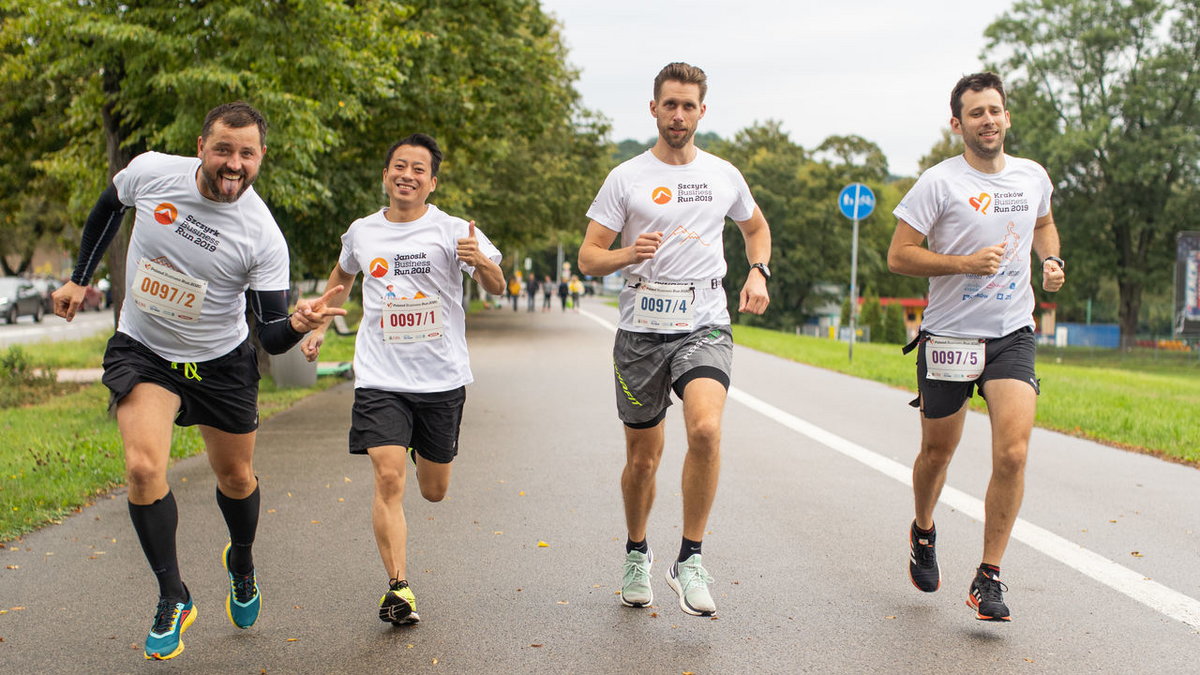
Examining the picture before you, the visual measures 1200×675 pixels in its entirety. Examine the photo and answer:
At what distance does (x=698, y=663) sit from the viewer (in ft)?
13.7

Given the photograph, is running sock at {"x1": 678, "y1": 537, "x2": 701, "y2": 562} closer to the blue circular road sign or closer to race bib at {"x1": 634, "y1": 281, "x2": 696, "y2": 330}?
race bib at {"x1": 634, "y1": 281, "x2": 696, "y2": 330}

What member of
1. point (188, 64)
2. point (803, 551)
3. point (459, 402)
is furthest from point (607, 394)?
point (459, 402)

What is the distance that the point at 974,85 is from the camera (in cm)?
496

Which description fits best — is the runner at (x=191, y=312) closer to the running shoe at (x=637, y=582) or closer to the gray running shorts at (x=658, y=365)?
the gray running shorts at (x=658, y=365)

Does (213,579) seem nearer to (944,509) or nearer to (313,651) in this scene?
(313,651)

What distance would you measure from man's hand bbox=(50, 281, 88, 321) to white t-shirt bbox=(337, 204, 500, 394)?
105 centimetres

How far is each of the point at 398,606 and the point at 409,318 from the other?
3.77 ft

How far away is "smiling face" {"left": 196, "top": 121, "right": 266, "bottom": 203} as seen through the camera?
4305 mm

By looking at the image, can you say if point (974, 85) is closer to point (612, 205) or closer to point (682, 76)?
point (682, 76)

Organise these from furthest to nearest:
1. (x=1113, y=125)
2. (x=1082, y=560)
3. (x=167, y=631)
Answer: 1. (x=1113, y=125)
2. (x=1082, y=560)
3. (x=167, y=631)

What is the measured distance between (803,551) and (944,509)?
57.4 inches

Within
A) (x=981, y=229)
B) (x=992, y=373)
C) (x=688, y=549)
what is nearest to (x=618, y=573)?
(x=688, y=549)

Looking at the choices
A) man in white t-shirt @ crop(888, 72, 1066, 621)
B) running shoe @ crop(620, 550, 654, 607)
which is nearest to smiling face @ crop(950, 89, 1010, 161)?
man in white t-shirt @ crop(888, 72, 1066, 621)

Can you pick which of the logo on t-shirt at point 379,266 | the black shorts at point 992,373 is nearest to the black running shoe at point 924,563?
the black shorts at point 992,373
